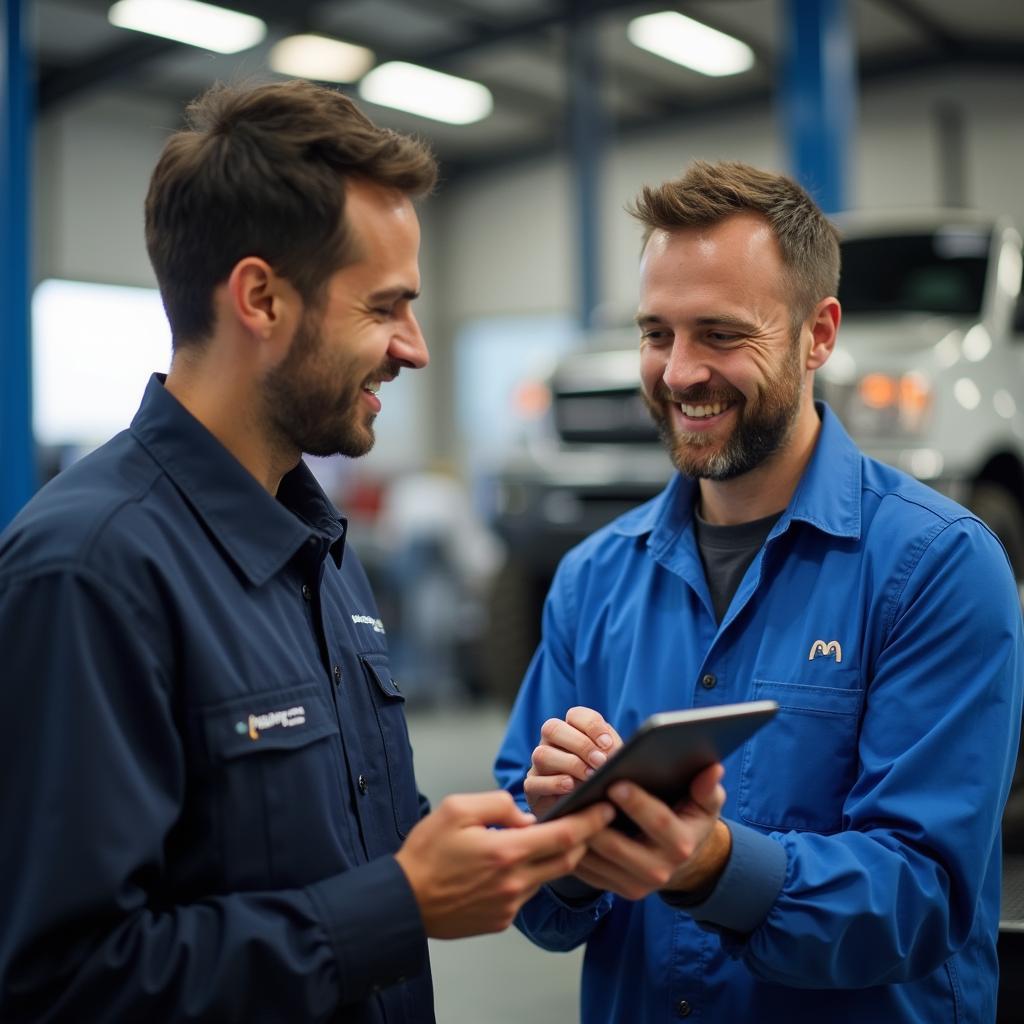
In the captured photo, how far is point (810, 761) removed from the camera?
1.57 m

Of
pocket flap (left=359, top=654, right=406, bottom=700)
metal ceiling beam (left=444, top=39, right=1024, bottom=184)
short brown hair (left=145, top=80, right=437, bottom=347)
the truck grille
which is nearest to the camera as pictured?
short brown hair (left=145, top=80, right=437, bottom=347)

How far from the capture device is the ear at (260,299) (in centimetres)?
131

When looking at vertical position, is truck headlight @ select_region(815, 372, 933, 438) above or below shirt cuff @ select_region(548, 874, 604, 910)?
above

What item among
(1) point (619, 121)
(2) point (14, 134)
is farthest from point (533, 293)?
(2) point (14, 134)

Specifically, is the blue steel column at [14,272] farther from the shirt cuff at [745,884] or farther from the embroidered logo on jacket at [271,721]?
the shirt cuff at [745,884]

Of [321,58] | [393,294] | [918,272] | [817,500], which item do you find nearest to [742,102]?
[321,58]

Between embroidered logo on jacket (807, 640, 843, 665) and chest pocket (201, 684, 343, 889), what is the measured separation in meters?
0.65

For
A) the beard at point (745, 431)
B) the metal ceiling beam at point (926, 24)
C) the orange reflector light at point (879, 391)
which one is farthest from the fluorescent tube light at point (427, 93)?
the beard at point (745, 431)

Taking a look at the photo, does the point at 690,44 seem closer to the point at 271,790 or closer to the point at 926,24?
the point at 926,24

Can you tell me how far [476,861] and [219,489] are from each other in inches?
18.9

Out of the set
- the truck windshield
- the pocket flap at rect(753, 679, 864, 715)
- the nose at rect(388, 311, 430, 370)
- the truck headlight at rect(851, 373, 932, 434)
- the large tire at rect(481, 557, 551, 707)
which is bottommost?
the large tire at rect(481, 557, 551, 707)

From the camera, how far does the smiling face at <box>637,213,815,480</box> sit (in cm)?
177

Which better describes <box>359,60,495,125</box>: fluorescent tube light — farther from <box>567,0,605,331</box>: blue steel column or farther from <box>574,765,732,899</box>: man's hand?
<box>574,765,732,899</box>: man's hand

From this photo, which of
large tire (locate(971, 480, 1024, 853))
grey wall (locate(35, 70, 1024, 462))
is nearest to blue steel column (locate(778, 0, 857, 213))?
large tire (locate(971, 480, 1024, 853))
